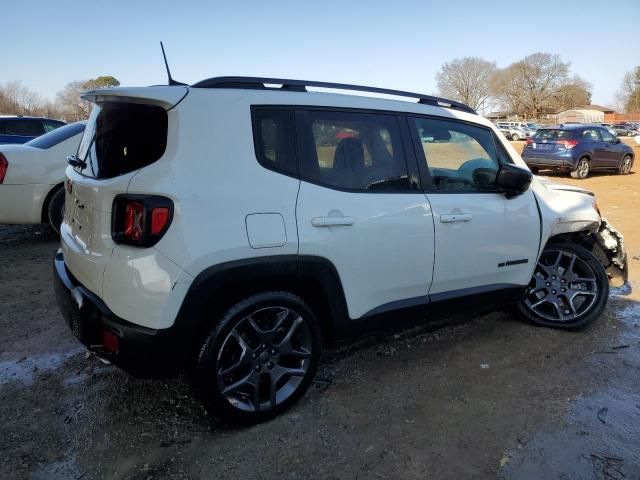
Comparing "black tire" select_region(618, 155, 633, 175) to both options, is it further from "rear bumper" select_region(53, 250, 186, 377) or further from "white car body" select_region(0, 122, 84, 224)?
"rear bumper" select_region(53, 250, 186, 377)

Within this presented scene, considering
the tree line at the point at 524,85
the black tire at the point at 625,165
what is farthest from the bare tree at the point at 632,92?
the black tire at the point at 625,165

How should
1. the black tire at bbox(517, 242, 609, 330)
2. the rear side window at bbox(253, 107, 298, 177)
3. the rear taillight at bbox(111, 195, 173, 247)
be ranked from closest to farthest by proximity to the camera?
the rear taillight at bbox(111, 195, 173, 247)
the rear side window at bbox(253, 107, 298, 177)
the black tire at bbox(517, 242, 609, 330)

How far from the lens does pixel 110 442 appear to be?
252 cm

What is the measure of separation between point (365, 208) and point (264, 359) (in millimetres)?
992

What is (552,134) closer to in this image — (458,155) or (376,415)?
(458,155)

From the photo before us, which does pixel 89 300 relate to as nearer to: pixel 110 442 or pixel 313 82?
pixel 110 442

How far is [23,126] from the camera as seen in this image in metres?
10.8

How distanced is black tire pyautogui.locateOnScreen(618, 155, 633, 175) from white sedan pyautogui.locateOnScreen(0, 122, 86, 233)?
16.1 meters

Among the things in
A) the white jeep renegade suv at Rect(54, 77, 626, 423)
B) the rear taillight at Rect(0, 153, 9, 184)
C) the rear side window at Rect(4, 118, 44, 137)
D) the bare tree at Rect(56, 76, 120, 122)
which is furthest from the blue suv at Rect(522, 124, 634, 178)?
the bare tree at Rect(56, 76, 120, 122)

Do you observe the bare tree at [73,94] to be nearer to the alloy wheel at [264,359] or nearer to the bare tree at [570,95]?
the alloy wheel at [264,359]

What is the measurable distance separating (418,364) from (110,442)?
1.96m

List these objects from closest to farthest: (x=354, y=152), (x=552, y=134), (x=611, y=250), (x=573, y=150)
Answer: (x=354, y=152) → (x=611, y=250) → (x=573, y=150) → (x=552, y=134)

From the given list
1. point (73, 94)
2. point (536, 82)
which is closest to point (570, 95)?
point (536, 82)

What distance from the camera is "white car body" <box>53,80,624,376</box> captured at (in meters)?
2.25
